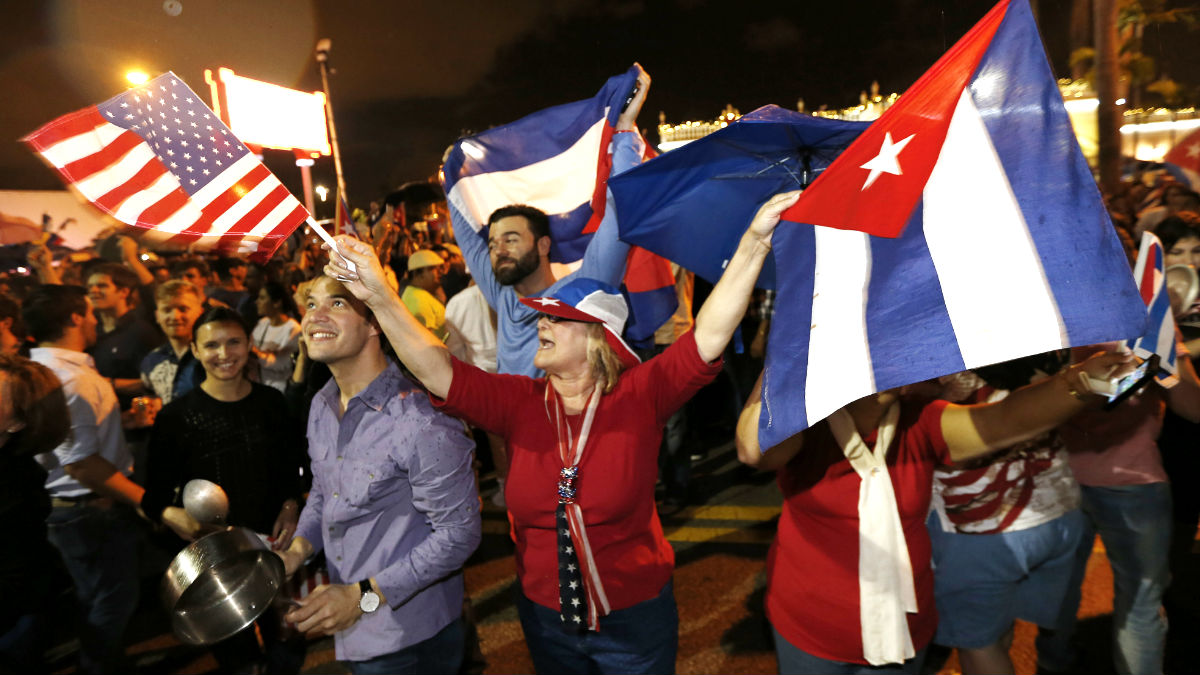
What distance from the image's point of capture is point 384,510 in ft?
7.83

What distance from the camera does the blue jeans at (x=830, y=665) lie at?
2.24 m

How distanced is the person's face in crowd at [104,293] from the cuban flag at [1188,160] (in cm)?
711

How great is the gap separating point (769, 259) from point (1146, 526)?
6.50 ft

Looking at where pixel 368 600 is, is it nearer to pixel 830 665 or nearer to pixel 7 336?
pixel 830 665

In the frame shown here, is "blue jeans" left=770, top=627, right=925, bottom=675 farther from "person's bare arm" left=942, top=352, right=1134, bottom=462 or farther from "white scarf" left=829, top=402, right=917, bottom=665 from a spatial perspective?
"person's bare arm" left=942, top=352, right=1134, bottom=462

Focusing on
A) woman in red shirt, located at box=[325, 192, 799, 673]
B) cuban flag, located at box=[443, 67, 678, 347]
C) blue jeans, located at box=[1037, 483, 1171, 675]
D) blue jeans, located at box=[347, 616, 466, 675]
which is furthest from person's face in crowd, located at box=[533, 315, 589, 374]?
blue jeans, located at box=[1037, 483, 1171, 675]

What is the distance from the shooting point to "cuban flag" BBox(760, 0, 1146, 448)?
1692mm

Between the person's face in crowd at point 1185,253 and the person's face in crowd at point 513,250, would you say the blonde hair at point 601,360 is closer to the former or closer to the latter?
the person's face in crowd at point 513,250

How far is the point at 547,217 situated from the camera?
4.50 meters

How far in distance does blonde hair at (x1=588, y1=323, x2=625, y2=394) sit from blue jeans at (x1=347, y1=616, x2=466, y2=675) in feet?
3.42

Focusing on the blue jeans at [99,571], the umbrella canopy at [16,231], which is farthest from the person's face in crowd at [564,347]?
the umbrella canopy at [16,231]

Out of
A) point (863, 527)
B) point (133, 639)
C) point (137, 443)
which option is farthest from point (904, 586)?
point (137, 443)

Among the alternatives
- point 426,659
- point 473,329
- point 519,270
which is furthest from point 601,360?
point 473,329

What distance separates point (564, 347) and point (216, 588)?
1.31m
